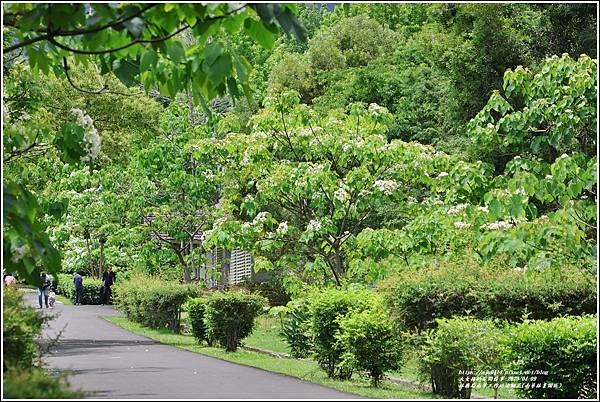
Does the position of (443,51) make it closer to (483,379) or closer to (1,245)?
(483,379)

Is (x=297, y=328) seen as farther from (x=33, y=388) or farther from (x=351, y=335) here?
(x=33, y=388)

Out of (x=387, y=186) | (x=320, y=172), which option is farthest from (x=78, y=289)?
(x=387, y=186)

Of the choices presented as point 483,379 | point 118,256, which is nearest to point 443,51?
point 118,256

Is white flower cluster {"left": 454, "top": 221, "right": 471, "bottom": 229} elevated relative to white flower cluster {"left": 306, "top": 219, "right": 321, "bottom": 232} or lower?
lower

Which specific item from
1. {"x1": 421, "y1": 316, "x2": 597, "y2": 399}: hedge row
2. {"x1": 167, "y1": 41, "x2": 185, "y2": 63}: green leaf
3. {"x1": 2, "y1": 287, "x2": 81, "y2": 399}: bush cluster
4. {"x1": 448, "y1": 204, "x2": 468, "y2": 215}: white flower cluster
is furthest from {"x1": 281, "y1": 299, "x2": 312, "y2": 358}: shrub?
{"x1": 167, "y1": 41, "x2": 185, "y2": 63}: green leaf

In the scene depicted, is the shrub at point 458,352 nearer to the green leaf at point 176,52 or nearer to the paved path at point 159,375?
the paved path at point 159,375

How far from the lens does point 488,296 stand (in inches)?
498

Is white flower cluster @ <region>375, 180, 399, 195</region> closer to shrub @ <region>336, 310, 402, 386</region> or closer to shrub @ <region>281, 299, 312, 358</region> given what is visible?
shrub @ <region>281, 299, 312, 358</region>

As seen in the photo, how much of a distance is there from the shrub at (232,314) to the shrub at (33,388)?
12.9 m

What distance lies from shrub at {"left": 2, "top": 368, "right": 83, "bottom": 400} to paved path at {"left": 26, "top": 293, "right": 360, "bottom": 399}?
75 centimetres

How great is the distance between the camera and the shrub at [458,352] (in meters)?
11.5

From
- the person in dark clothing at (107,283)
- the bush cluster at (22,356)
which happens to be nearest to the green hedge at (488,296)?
the bush cluster at (22,356)

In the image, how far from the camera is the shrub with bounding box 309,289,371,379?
14312 millimetres

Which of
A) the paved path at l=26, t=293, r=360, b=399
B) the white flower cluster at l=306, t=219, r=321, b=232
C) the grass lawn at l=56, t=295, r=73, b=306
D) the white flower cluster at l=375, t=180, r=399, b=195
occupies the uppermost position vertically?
the white flower cluster at l=375, t=180, r=399, b=195
